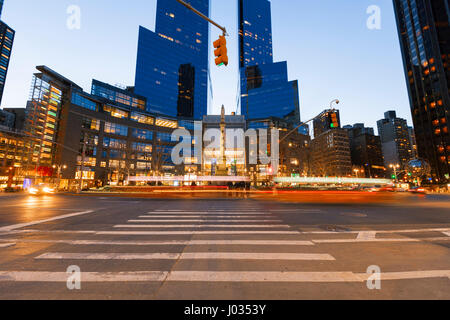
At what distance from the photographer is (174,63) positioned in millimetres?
121812

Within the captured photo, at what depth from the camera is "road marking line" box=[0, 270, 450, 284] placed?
10.1 feet

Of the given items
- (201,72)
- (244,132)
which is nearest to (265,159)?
(244,132)

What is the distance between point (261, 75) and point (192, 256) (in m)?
159

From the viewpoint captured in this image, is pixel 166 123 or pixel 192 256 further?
pixel 166 123

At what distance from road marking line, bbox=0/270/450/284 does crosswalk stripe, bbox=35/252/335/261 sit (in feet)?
2.48

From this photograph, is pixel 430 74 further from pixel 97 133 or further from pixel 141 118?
pixel 97 133

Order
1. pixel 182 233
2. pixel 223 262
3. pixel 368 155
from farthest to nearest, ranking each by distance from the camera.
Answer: pixel 368 155 → pixel 182 233 → pixel 223 262

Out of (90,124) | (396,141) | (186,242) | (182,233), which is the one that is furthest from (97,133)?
(396,141)

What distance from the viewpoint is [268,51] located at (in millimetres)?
173250

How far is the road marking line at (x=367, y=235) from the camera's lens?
5754 mm

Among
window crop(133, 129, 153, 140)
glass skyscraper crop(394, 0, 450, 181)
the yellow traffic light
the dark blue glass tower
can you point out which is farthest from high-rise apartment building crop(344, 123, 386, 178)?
the dark blue glass tower

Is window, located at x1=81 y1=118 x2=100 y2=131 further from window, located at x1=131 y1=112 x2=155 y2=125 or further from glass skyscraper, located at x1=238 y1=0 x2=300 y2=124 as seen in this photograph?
glass skyscraper, located at x1=238 y1=0 x2=300 y2=124

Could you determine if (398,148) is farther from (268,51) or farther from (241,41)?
(241,41)

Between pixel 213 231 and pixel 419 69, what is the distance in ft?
374
